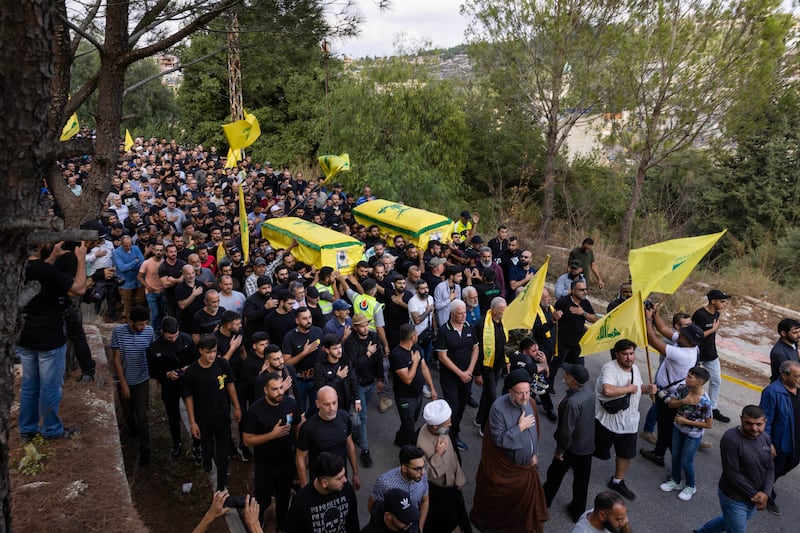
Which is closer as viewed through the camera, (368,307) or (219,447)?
(219,447)

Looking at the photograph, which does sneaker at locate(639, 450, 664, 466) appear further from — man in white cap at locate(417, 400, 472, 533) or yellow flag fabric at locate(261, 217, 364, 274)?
yellow flag fabric at locate(261, 217, 364, 274)

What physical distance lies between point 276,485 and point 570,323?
4069 mm

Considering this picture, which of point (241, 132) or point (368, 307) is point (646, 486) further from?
point (241, 132)

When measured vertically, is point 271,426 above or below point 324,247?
below

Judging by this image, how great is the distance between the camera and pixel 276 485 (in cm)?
440

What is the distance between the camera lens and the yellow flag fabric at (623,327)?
5.34m

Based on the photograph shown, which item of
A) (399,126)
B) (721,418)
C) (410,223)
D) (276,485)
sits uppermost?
(399,126)

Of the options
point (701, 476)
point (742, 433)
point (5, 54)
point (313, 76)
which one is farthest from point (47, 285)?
point (313, 76)

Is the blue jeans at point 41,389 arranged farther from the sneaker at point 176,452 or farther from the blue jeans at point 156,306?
the blue jeans at point 156,306

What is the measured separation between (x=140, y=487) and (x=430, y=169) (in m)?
13.2

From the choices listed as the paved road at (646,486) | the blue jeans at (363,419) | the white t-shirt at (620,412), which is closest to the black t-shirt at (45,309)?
the blue jeans at (363,419)

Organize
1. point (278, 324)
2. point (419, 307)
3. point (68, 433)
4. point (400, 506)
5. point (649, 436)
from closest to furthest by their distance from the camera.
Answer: point (400, 506) < point (68, 433) < point (278, 324) < point (649, 436) < point (419, 307)

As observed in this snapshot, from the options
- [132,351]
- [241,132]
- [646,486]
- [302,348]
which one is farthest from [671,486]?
[241,132]

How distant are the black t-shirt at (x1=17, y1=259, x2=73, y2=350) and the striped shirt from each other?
49 centimetres
